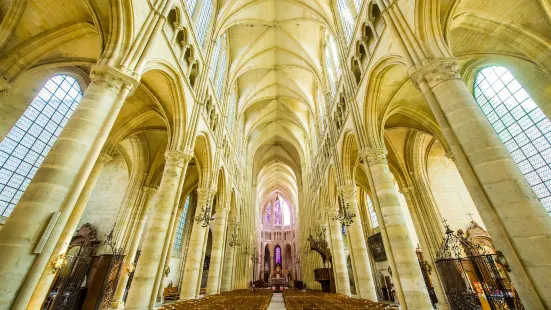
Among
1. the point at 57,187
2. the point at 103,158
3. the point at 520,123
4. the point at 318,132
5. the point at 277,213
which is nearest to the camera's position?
the point at 57,187

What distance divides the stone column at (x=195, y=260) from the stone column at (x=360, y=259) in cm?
772

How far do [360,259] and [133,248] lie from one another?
43.2 feet

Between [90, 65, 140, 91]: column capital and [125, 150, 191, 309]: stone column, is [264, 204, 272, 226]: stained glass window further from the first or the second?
[90, 65, 140, 91]: column capital

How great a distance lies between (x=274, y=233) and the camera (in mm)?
46438

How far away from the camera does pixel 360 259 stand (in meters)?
10.8

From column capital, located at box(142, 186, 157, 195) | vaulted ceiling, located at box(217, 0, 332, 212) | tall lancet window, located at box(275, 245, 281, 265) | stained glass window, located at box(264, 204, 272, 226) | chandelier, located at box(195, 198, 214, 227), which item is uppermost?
vaulted ceiling, located at box(217, 0, 332, 212)

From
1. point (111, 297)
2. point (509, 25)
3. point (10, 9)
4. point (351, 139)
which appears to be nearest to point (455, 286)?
point (351, 139)

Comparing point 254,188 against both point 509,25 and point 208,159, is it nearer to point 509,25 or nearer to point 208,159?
point 208,159

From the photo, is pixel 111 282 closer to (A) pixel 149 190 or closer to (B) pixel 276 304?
(A) pixel 149 190

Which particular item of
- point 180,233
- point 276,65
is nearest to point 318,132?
point 276,65

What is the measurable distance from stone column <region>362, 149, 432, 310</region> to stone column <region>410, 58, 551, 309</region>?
343 cm

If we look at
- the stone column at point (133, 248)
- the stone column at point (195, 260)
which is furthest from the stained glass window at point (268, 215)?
the stone column at point (195, 260)

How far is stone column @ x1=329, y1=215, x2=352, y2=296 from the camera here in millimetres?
13320

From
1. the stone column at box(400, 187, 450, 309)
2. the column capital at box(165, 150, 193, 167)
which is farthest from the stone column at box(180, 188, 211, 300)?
the stone column at box(400, 187, 450, 309)
